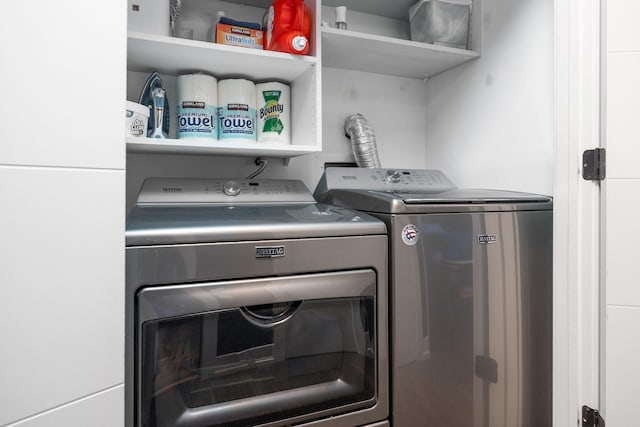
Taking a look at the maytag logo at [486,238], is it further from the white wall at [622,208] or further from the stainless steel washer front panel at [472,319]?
the white wall at [622,208]

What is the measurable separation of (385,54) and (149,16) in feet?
3.14

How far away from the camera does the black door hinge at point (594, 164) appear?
107 centimetres

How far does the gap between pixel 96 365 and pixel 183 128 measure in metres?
0.82

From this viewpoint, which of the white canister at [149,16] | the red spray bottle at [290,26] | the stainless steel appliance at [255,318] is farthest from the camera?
the red spray bottle at [290,26]

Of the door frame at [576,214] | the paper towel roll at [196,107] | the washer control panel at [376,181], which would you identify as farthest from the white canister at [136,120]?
the door frame at [576,214]

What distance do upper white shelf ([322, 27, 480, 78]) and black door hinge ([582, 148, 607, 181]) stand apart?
785 mm

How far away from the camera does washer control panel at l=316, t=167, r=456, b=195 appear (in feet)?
4.94

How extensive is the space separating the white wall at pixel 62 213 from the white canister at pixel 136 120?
38cm

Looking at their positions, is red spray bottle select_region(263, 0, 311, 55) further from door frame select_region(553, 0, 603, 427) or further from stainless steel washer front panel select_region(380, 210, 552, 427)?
door frame select_region(553, 0, 603, 427)

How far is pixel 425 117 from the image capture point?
203cm

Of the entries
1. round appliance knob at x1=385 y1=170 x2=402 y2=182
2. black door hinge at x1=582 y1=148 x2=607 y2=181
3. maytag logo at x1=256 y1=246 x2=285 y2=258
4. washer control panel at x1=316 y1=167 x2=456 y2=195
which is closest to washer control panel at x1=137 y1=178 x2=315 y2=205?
washer control panel at x1=316 y1=167 x2=456 y2=195

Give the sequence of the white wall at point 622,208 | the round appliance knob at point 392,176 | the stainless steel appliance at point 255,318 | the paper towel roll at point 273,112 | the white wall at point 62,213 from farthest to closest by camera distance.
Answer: the round appliance knob at point 392,176 < the paper towel roll at point 273,112 < the white wall at point 622,208 < the stainless steel appliance at point 255,318 < the white wall at point 62,213

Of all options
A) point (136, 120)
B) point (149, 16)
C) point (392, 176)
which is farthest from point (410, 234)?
point (149, 16)

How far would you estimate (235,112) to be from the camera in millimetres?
1354
